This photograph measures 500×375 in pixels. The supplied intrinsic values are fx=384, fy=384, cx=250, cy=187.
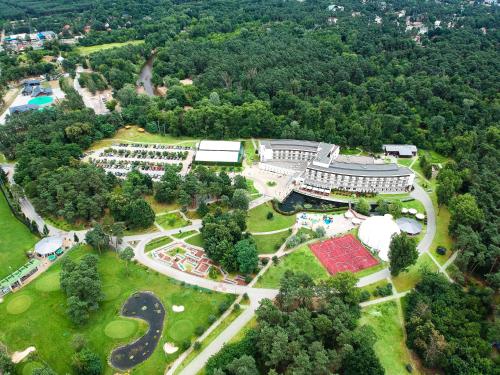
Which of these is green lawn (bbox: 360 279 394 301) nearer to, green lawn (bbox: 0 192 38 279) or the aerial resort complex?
the aerial resort complex

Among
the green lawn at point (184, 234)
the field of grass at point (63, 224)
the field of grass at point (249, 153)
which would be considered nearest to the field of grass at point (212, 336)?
the green lawn at point (184, 234)

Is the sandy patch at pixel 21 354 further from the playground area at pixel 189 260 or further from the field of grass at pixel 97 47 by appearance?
the field of grass at pixel 97 47

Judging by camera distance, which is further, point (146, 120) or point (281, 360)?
point (146, 120)

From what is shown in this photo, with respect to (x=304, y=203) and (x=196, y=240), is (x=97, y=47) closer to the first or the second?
(x=304, y=203)

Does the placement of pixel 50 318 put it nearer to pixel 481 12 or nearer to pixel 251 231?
pixel 251 231

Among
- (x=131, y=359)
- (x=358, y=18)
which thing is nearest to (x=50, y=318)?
(x=131, y=359)

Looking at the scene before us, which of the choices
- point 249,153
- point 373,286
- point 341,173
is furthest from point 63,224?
point 373,286
